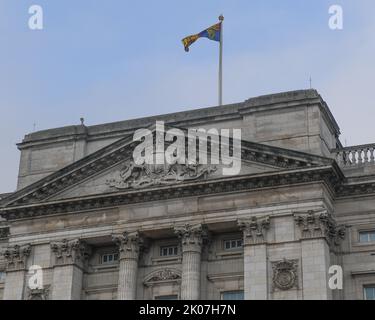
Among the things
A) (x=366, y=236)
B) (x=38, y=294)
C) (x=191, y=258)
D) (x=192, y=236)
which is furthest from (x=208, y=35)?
(x=38, y=294)

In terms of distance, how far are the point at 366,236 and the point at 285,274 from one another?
493cm

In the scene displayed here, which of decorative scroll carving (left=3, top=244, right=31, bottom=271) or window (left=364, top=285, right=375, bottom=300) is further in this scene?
decorative scroll carving (left=3, top=244, right=31, bottom=271)

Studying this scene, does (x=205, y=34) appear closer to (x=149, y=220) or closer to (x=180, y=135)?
(x=180, y=135)

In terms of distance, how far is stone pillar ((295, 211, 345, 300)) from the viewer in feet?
136

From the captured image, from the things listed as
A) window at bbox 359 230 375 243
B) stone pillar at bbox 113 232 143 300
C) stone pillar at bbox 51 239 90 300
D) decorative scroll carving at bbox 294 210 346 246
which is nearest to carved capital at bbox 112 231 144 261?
stone pillar at bbox 113 232 143 300

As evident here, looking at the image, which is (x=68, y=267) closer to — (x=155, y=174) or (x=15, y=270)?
(x=15, y=270)

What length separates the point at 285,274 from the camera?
42531mm

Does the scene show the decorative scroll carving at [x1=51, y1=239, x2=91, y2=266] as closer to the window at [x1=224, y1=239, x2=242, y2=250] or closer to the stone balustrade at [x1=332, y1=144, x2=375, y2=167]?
the window at [x1=224, y1=239, x2=242, y2=250]

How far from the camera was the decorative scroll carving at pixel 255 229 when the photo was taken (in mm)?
43750

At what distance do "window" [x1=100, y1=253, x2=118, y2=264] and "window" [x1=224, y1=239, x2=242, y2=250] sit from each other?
20.3ft

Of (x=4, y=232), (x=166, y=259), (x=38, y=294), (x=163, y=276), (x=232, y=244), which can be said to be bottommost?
(x=38, y=294)

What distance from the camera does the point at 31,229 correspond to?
1919 inches
